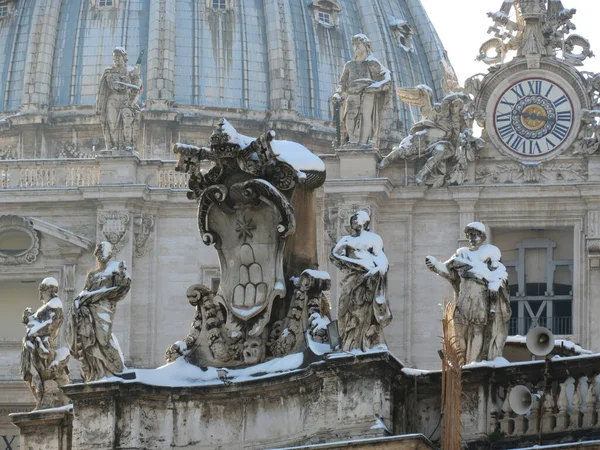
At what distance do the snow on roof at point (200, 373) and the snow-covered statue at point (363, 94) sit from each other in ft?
126

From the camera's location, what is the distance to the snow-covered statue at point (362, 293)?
2642 centimetres

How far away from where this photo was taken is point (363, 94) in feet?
217

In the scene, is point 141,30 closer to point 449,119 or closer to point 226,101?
point 226,101

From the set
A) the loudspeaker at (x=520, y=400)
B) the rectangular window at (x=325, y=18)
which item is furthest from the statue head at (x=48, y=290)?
the rectangular window at (x=325, y=18)

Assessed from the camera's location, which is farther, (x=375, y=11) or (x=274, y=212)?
(x=375, y=11)

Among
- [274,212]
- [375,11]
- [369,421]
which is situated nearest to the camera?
[369,421]

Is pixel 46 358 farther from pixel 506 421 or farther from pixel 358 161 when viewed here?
pixel 358 161

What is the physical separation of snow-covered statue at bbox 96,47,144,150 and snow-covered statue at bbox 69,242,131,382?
42.2 meters

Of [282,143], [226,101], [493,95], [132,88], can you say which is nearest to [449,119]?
[493,95]

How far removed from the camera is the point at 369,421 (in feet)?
85.0

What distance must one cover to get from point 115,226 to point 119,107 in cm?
410

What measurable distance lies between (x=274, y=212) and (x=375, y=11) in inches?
3026

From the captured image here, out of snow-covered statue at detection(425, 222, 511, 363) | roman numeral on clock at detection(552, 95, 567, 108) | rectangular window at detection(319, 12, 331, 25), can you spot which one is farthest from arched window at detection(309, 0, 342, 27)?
snow-covered statue at detection(425, 222, 511, 363)

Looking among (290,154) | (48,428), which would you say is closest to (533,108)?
(290,154)
